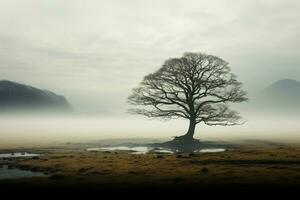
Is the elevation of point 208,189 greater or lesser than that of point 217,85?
lesser

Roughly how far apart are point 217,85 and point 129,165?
40681 mm

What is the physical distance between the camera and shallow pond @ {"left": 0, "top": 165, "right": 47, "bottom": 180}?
4383 cm

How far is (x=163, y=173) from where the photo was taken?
45.2 metres

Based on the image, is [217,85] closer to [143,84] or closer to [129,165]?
[143,84]

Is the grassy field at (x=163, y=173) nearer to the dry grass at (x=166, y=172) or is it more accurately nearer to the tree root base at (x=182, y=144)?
the dry grass at (x=166, y=172)

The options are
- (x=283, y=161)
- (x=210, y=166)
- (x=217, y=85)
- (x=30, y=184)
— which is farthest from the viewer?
(x=217, y=85)

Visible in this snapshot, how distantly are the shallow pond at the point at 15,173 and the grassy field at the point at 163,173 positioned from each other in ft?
4.82

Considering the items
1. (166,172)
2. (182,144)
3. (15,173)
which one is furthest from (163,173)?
(182,144)

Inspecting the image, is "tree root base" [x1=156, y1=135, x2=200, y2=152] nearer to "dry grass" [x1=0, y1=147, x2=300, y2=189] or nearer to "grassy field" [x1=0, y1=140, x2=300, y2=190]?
"grassy field" [x1=0, y1=140, x2=300, y2=190]

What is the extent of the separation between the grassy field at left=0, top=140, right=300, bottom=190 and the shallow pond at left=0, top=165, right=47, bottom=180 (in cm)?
147

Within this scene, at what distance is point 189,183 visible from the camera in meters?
37.5

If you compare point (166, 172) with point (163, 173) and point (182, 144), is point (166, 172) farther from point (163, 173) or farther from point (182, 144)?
point (182, 144)

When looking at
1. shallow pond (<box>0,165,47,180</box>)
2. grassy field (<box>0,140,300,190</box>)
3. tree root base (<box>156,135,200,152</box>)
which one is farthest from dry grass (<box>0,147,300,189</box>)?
tree root base (<box>156,135,200,152</box>)

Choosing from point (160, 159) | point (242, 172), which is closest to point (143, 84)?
point (160, 159)
